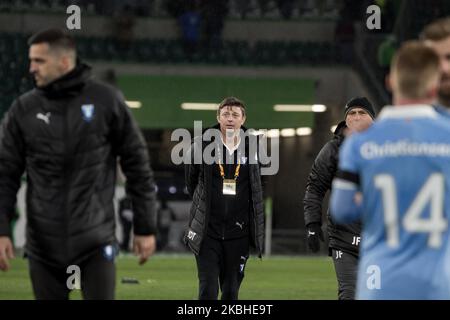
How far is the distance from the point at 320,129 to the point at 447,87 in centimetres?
2935

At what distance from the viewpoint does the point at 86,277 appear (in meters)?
7.43

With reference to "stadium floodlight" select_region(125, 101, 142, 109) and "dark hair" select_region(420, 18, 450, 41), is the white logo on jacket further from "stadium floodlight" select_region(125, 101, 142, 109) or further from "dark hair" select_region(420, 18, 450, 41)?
"stadium floodlight" select_region(125, 101, 142, 109)

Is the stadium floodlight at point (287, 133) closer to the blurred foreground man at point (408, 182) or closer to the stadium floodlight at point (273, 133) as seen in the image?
the stadium floodlight at point (273, 133)

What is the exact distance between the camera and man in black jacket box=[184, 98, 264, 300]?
1123 centimetres

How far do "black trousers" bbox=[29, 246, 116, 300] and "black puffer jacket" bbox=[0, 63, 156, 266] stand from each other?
2.5 inches

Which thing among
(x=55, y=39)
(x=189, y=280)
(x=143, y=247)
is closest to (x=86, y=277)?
(x=143, y=247)

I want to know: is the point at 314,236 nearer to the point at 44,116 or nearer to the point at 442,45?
the point at 44,116

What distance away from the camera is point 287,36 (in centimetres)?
3522

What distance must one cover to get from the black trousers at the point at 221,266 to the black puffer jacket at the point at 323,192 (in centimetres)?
73

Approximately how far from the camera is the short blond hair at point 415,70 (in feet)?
18.5

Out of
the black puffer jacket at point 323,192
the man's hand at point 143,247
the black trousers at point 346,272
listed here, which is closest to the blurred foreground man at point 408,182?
the man's hand at point 143,247

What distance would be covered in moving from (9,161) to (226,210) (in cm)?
407
